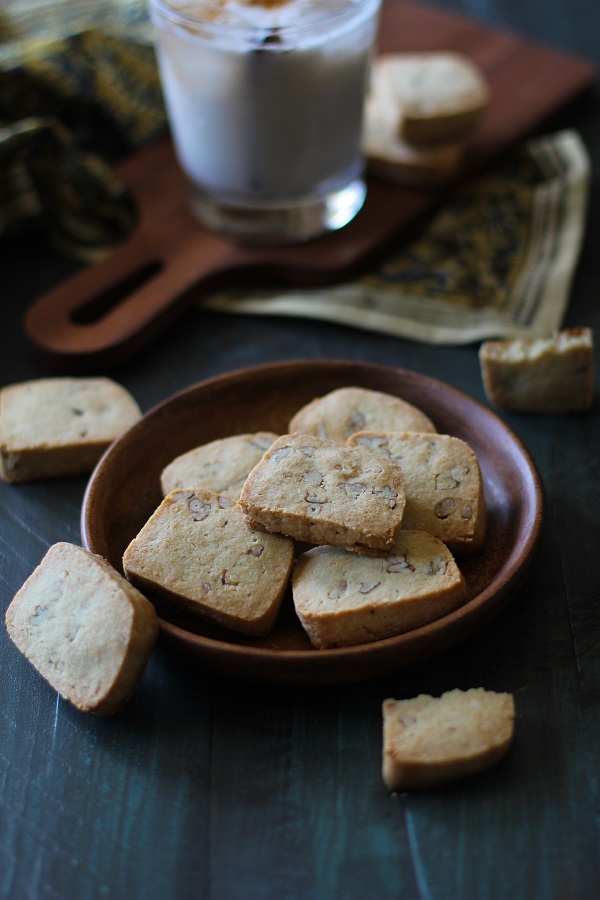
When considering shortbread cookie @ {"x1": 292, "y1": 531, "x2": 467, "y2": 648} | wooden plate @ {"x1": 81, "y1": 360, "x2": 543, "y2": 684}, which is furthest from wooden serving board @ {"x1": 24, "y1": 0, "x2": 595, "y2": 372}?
shortbread cookie @ {"x1": 292, "y1": 531, "x2": 467, "y2": 648}

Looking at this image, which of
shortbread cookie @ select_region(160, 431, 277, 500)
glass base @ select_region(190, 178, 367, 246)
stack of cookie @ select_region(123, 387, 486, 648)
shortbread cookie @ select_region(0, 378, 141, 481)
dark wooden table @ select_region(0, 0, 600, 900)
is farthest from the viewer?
glass base @ select_region(190, 178, 367, 246)

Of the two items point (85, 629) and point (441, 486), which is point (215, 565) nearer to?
point (85, 629)

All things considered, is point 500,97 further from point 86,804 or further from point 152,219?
point 86,804

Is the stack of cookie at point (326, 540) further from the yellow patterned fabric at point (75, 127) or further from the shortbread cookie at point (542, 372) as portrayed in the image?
the yellow patterned fabric at point (75, 127)

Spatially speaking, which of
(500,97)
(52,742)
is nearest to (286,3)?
(500,97)

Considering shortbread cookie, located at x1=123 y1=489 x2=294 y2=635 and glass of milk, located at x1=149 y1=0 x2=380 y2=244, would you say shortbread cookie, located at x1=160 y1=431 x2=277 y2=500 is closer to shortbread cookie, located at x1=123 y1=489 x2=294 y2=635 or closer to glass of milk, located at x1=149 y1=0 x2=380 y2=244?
shortbread cookie, located at x1=123 y1=489 x2=294 y2=635

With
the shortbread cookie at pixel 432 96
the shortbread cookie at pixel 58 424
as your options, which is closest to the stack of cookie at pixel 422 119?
the shortbread cookie at pixel 432 96

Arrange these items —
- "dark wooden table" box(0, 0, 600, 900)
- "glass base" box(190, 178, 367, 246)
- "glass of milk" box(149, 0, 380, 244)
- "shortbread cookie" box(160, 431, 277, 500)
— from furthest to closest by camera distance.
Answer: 1. "glass base" box(190, 178, 367, 246)
2. "glass of milk" box(149, 0, 380, 244)
3. "shortbread cookie" box(160, 431, 277, 500)
4. "dark wooden table" box(0, 0, 600, 900)
